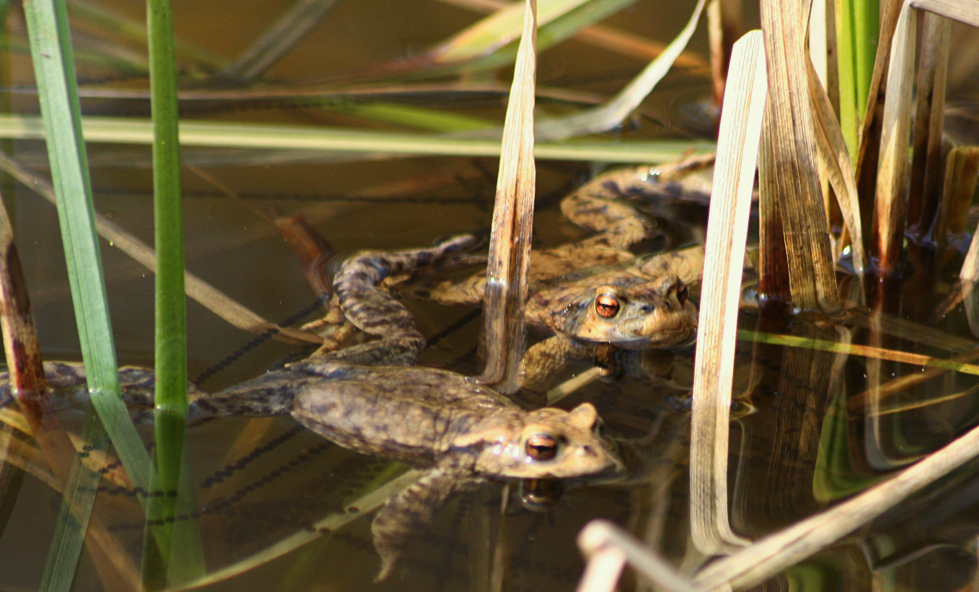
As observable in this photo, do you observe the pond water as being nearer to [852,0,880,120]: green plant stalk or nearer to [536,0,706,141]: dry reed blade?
[536,0,706,141]: dry reed blade

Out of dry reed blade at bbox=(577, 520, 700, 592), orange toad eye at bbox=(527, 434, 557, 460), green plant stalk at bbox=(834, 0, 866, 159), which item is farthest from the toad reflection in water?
dry reed blade at bbox=(577, 520, 700, 592)

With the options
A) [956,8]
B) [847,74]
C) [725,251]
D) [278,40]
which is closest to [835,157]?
[847,74]

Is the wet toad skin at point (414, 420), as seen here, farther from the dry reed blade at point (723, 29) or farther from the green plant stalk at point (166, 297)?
the dry reed blade at point (723, 29)

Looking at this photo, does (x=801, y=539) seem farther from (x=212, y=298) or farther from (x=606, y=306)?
(x=212, y=298)

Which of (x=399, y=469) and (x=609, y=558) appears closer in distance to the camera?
(x=609, y=558)

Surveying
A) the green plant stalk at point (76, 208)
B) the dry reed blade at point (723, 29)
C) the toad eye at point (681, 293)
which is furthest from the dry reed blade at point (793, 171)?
the green plant stalk at point (76, 208)

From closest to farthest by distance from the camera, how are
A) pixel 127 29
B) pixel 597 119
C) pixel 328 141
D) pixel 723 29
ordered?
pixel 328 141
pixel 723 29
pixel 597 119
pixel 127 29
